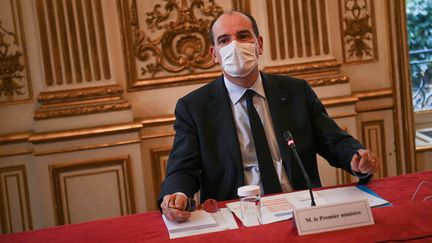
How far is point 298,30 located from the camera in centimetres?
381

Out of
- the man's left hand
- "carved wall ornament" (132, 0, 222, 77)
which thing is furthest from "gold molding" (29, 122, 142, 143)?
the man's left hand

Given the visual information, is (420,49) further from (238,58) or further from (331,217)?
(331,217)

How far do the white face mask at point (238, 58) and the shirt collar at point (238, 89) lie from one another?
0.20 ft

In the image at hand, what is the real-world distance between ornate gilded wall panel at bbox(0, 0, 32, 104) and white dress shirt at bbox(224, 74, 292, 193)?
1819mm

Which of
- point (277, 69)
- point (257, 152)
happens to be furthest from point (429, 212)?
point (277, 69)

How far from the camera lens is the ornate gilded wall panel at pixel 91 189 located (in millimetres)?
3568

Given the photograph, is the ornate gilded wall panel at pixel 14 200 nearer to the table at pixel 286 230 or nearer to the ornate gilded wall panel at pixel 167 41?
the ornate gilded wall panel at pixel 167 41

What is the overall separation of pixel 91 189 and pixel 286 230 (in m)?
2.37

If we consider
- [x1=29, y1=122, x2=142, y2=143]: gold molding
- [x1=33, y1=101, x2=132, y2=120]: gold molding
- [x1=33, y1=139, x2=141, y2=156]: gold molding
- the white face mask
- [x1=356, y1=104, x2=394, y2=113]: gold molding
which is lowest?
[x1=33, y1=139, x2=141, y2=156]: gold molding

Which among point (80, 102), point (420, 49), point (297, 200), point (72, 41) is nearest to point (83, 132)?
point (80, 102)

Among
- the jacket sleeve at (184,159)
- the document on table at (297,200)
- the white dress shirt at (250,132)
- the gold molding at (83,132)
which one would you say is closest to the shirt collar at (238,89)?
the white dress shirt at (250,132)

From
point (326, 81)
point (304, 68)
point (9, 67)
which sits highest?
point (9, 67)

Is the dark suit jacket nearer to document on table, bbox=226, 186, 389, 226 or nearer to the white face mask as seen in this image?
the white face mask

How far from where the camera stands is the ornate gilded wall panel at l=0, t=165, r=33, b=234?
3634 mm
